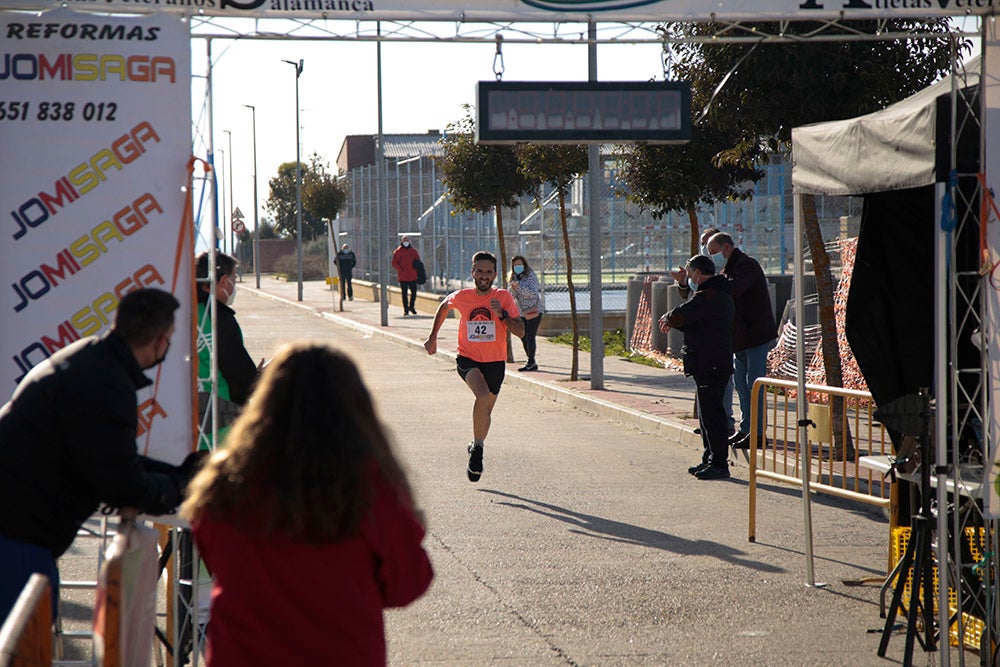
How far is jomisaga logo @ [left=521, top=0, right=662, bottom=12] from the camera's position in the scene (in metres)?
5.88

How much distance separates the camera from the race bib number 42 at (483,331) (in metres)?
10.6

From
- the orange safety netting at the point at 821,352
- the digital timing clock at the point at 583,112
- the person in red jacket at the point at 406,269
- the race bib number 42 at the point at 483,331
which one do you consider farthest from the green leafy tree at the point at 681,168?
the person in red jacket at the point at 406,269

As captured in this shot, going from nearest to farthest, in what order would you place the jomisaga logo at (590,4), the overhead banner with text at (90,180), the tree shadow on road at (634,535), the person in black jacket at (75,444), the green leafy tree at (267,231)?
the person in black jacket at (75,444)
the overhead banner with text at (90,180)
the jomisaga logo at (590,4)
the tree shadow on road at (634,535)
the green leafy tree at (267,231)

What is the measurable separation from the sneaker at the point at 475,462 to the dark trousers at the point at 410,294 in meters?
22.3

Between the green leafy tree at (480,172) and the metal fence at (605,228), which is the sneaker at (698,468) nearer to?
the metal fence at (605,228)

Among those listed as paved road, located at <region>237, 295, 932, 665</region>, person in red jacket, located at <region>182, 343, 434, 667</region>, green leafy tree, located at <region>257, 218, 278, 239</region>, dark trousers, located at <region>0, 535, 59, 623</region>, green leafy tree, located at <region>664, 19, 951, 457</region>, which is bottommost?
paved road, located at <region>237, 295, 932, 665</region>

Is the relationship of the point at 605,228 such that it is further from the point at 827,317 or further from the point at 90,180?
the point at 90,180

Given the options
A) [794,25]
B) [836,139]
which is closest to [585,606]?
[836,139]

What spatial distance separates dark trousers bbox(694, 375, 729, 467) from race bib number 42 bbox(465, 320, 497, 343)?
1806mm

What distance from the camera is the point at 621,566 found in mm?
7758

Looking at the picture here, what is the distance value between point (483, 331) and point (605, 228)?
768 inches

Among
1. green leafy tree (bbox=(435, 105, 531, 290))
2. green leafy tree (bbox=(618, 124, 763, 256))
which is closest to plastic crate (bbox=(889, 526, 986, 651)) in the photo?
green leafy tree (bbox=(618, 124, 763, 256))

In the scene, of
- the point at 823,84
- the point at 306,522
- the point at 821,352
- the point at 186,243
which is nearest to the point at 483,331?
the point at 823,84

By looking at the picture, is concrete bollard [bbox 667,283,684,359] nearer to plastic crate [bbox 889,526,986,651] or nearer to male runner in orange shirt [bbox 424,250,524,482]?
male runner in orange shirt [bbox 424,250,524,482]
